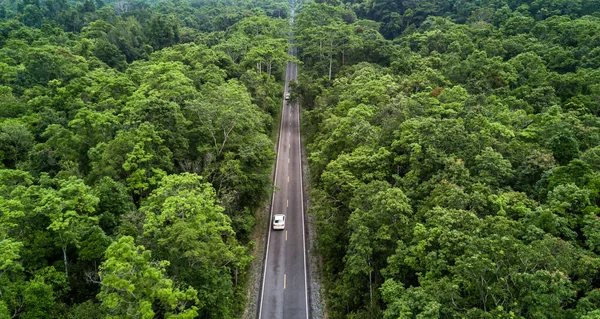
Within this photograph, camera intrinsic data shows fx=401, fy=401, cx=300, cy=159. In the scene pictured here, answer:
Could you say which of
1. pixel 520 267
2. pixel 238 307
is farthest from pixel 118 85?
pixel 520 267

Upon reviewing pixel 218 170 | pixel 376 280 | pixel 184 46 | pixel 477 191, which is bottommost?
pixel 376 280

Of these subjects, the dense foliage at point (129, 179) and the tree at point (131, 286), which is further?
the dense foliage at point (129, 179)

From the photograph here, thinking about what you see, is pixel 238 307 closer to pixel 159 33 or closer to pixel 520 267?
pixel 520 267

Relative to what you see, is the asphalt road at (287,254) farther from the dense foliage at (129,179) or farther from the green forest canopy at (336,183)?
the dense foliage at (129,179)

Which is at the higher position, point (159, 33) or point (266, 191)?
point (159, 33)

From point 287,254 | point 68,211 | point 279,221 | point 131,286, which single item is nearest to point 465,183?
point 287,254

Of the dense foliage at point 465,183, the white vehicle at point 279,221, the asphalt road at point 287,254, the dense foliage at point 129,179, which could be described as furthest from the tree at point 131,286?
the white vehicle at point 279,221

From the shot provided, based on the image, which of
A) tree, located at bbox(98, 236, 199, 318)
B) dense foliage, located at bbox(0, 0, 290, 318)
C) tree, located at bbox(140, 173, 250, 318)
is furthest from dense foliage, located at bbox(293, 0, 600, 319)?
tree, located at bbox(98, 236, 199, 318)
